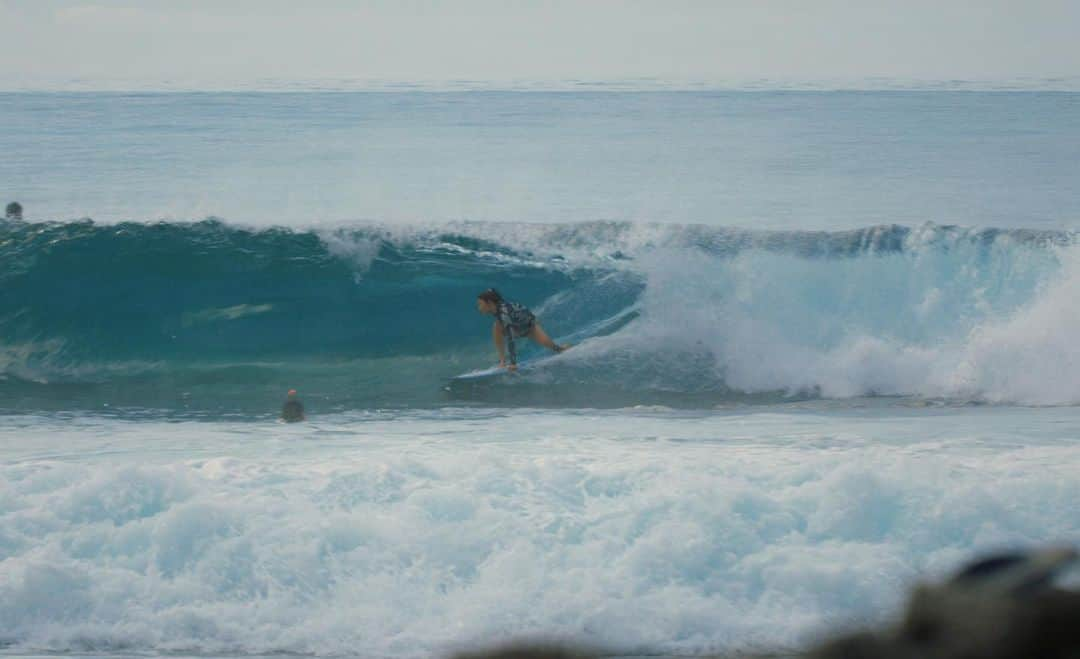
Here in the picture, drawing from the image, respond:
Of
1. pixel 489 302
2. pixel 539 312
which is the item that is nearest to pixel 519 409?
pixel 489 302

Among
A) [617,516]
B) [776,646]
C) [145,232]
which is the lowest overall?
[776,646]

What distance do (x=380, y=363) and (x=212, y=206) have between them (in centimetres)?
1420

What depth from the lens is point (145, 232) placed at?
15.0 meters

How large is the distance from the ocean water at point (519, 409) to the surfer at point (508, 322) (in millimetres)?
269

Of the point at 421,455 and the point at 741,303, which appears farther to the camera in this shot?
the point at 741,303

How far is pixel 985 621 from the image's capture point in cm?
57

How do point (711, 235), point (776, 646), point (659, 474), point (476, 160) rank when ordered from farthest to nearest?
point (476, 160) < point (711, 235) < point (659, 474) < point (776, 646)

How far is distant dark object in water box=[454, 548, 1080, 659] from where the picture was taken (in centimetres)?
57

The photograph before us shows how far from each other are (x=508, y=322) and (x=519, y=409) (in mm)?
1097

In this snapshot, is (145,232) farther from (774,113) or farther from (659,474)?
(774,113)

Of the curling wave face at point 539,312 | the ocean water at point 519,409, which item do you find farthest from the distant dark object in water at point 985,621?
the curling wave face at point 539,312

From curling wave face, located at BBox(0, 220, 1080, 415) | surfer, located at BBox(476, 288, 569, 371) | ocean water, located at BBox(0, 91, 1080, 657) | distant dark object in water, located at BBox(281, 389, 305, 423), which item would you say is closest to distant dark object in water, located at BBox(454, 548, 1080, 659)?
ocean water, located at BBox(0, 91, 1080, 657)

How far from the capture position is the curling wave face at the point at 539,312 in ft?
37.4

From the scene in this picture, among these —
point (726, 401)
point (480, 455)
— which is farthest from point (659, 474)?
point (726, 401)
